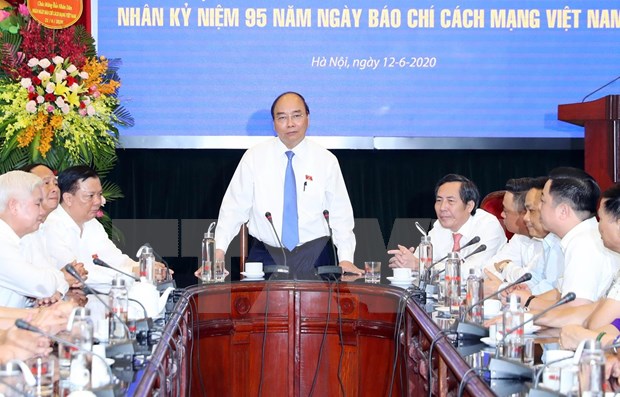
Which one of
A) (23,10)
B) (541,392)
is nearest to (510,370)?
(541,392)

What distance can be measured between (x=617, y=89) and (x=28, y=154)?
3283 mm

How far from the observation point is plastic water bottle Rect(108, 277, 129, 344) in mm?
2346

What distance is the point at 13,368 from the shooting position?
1788 millimetres

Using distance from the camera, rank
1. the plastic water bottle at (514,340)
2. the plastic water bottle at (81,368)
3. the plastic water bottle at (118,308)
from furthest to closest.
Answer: the plastic water bottle at (118,308), the plastic water bottle at (514,340), the plastic water bottle at (81,368)

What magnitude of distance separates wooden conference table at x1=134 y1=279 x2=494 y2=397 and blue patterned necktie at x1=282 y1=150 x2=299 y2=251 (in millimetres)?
734

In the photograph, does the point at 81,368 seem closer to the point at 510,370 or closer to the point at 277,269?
the point at 510,370

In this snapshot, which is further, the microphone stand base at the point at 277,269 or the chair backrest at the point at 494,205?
the chair backrest at the point at 494,205

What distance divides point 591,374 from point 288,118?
300cm

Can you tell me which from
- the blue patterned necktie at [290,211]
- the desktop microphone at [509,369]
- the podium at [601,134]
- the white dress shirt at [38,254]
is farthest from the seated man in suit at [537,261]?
the white dress shirt at [38,254]

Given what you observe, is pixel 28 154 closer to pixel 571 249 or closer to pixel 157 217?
pixel 157 217

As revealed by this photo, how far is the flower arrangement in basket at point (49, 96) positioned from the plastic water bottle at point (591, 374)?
11.3 ft

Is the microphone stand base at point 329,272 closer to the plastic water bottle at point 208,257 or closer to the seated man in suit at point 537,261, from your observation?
the plastic water bottle at point 208,257

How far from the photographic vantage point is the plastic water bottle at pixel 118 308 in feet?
7.70

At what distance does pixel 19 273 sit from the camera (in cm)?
319
